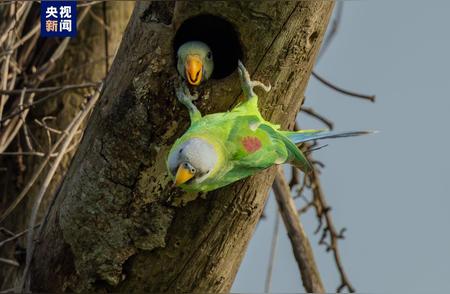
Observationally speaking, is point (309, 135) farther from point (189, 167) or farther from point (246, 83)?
point (189, 167)

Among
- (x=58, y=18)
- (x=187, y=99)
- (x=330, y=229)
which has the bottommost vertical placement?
(x=330, y=229)

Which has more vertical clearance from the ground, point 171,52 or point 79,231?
point 171,52

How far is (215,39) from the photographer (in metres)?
2.21

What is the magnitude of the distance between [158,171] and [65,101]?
1.18 metres

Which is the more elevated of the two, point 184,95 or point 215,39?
point 215,39

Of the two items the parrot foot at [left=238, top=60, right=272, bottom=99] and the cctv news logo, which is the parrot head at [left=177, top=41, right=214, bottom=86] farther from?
the cctv news logo

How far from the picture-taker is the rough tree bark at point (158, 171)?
1.99 metres

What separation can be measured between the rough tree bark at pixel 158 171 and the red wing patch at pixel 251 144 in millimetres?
130

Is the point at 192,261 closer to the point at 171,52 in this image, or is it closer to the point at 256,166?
the point at 256,166

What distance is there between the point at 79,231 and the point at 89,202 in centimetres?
9

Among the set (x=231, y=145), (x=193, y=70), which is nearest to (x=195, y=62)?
(x=193, y=70)

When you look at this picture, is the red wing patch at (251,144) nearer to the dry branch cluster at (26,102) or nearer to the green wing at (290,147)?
the green wing at (290,147)

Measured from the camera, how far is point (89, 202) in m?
2.10

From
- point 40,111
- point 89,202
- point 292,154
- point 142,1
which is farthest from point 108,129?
point 40,111
